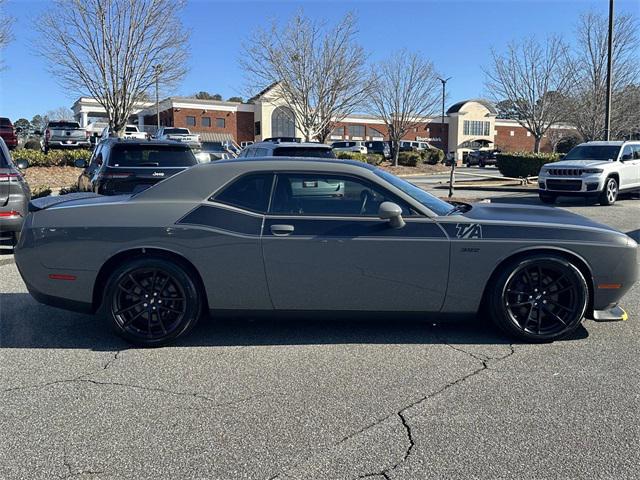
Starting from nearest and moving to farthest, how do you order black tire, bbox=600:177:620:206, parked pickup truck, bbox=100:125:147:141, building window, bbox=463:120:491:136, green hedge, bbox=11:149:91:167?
1. black tire, bbox=600:177:620:206
2. green hedge, bbox=11:149:91:167
3. parked pickup truck, bbox=100:125:147:141
4. building window, bbox=463:120:491:136

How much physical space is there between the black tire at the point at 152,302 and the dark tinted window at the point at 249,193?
26.4 inches

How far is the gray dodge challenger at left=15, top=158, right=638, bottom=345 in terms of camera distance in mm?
4453

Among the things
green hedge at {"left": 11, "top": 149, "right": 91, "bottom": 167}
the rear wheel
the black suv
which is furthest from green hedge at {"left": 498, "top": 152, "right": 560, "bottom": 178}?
the black suv

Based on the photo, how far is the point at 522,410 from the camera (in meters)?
3.49

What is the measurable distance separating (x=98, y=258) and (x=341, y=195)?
1987mm

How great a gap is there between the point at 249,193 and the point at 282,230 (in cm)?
44

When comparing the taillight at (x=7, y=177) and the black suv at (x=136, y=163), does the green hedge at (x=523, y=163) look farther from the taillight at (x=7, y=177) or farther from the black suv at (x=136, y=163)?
the taillight at (x=7, y=177)

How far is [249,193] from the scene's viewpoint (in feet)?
15.1

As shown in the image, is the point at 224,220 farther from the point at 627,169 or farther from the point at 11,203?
the point at 627,169

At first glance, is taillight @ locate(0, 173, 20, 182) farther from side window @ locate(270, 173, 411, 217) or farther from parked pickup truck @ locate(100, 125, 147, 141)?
parked pickup truck @ locate(100, 125, 147, 141)

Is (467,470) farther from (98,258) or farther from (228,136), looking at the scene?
(228,136)

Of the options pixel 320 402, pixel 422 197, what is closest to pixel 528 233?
pixel 422 197

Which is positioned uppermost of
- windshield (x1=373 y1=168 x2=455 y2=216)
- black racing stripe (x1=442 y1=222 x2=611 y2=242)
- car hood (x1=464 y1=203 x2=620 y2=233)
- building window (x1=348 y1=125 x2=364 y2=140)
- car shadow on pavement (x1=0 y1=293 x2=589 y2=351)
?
building window (x1=348 y1=125 x2=364 y2=140)

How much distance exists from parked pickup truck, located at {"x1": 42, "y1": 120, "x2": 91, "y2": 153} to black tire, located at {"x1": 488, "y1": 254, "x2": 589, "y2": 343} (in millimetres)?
27194
